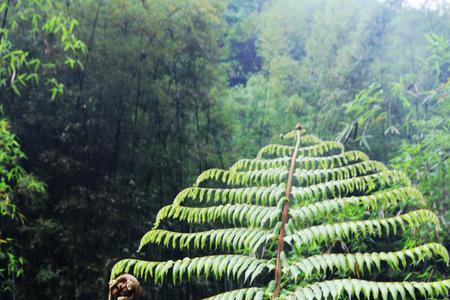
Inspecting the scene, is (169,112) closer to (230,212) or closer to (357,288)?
(230,212)

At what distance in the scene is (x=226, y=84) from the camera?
441 centimetres

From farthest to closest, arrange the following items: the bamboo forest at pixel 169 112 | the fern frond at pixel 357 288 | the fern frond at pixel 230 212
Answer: the bamboo forest at pixel 169 112 < the fern frond at pixel 230 212 < the fern frond at pixel 357 288

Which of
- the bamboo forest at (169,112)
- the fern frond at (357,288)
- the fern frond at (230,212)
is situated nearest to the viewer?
the fern frond at (357,288)

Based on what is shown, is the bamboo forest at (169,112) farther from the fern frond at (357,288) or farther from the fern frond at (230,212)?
the fern frond at (357,288)

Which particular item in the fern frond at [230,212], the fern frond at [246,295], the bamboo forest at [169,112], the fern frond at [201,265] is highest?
the bamboo forest at [169,112]

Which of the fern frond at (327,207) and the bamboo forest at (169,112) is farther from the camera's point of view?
the bamboo forest at (169,112)

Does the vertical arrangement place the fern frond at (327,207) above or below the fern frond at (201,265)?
above

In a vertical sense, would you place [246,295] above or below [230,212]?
below

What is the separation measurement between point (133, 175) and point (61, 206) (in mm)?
641

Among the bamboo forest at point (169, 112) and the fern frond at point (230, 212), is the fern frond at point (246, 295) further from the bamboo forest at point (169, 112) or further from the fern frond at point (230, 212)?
the bamboo forest at point (169, 112)

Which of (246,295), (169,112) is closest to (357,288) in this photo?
(246,295)

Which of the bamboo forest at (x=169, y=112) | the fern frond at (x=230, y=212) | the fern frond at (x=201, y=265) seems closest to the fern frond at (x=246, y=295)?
the fern frond at (x=201, y=265)

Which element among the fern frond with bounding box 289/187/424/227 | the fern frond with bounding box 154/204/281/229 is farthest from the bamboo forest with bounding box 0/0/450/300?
the fern frond with bounding box 154/204/281/229

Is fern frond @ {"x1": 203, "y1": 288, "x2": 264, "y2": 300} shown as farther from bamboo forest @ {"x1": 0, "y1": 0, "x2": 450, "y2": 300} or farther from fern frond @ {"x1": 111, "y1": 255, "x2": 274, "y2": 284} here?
bamboo forest @ {"x1": 0, "y1": 0, "x2": 450, "y2": 300}
